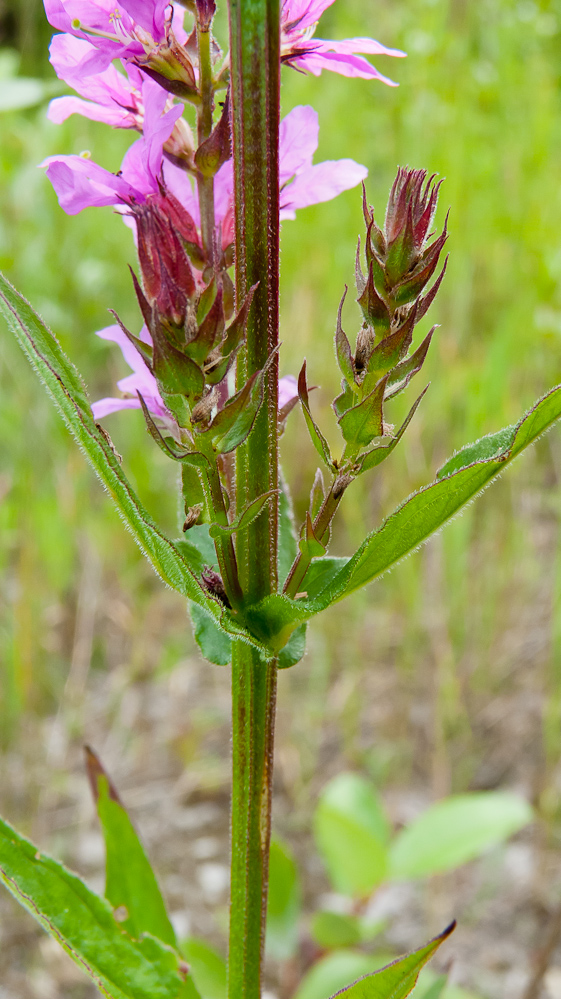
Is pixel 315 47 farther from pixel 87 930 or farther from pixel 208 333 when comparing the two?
pixel 87 930

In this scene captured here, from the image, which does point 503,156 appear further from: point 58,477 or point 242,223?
point 242,223

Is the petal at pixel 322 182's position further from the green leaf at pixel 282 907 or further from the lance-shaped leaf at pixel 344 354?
the green leaf at pixel 282 907

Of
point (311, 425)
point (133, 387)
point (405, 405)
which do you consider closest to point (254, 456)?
point (311, 425)

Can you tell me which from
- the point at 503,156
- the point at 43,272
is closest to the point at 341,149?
the point at 503,156

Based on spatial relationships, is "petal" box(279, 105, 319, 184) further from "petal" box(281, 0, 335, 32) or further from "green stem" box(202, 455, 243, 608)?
A: "green stem" box(202, 455, 243, 608)

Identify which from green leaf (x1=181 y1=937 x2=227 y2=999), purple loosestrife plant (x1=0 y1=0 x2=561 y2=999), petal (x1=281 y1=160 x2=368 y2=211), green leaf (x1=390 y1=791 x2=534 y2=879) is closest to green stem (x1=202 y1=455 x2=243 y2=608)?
purple loosestrife plant (x1=0 y1=0 x2=561 y2=999)

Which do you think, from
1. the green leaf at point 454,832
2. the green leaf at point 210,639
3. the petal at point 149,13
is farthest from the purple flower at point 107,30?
the green leaf at point 454,832
